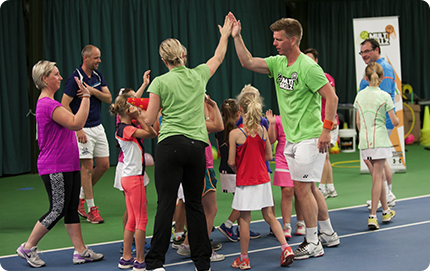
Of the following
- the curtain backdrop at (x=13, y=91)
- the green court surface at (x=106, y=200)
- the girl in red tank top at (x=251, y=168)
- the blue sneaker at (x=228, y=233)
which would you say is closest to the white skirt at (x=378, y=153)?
the green court surface at (x=106, y=200)

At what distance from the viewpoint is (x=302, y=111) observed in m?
3.41

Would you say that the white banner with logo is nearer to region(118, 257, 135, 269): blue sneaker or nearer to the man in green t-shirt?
the man in green t-shirt

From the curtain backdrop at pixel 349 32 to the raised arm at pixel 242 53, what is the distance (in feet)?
26.0

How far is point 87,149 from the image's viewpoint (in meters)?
4.81

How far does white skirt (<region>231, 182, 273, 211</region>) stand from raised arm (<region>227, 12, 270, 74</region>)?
88 cm

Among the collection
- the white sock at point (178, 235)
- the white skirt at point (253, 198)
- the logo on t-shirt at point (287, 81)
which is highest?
the logo on t-shirt at point (287, 81)

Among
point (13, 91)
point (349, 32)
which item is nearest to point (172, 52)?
point (13, 91)

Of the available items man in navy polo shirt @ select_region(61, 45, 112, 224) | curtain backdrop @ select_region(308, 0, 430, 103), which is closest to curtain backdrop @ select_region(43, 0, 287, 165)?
curtain backdrop @ select_region(308, 0, 430, 103)

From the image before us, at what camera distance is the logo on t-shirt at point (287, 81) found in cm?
340

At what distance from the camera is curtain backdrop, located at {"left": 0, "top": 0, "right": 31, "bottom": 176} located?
7.65 m

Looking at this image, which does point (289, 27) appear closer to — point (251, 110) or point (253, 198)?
point (251, 110)

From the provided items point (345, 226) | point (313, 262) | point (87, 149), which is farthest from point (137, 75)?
point (313, 262)

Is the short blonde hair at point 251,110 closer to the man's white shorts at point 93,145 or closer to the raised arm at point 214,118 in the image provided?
the raised arm at point 214,118

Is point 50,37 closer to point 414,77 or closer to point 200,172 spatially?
point 200,172
